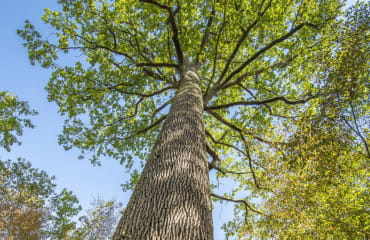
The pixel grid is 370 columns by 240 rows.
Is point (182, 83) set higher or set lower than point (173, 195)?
higher

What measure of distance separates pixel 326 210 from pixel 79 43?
872 centimetres

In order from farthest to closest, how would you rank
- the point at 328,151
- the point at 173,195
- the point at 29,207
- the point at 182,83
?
1. the point at 29,207
2. the point at 182,83
3. the point at 328,151
4. the point at 173,195

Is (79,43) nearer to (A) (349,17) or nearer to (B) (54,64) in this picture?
(B) (54,64)

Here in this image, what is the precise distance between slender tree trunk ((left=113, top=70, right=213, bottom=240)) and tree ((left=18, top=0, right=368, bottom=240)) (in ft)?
0.03

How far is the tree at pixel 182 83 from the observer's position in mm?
1975

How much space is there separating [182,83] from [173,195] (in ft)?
12.3

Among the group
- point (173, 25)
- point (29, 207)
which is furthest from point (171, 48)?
point (29, 207)

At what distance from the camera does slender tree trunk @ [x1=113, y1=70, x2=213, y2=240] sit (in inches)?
61.7

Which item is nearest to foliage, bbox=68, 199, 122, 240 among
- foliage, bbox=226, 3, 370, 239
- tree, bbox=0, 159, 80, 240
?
tree, bbox=0, 159, 80, 240

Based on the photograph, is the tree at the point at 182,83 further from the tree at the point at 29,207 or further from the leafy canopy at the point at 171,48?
the tree at the point at 29,207

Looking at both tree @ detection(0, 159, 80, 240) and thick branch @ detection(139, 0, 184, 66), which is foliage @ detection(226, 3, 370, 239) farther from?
tree @ detection(0, 159, 80, 240)

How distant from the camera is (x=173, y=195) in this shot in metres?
1.86

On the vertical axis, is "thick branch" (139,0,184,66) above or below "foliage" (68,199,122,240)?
above

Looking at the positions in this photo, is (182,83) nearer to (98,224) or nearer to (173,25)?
(173,25)
